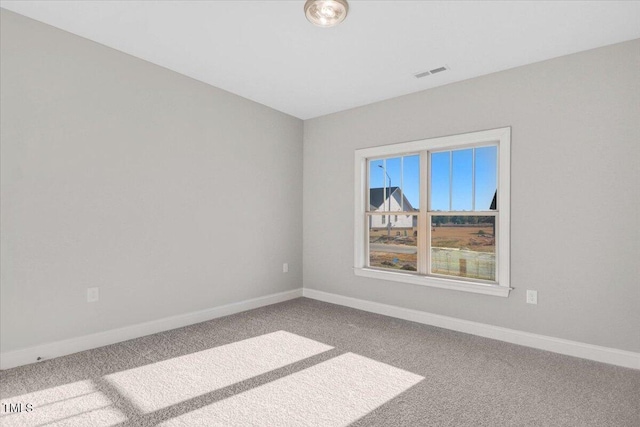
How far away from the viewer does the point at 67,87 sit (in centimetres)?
272

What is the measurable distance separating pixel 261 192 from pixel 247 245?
72 cm

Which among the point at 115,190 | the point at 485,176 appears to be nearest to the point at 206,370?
the point at 115,190

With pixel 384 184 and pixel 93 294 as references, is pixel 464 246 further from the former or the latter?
pixel 93 294

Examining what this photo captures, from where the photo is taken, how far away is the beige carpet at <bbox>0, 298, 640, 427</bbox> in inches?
75.1

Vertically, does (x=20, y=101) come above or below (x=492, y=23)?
below

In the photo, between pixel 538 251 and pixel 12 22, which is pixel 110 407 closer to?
pixel 12 22

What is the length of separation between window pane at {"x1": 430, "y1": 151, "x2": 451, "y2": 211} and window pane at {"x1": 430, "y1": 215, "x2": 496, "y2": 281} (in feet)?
0.46

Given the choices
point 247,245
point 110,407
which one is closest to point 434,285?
point 247,245

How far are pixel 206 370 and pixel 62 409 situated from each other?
0.85 metres

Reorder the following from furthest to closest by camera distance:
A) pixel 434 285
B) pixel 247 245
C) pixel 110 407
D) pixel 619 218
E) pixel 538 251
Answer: pixel 247 245 < pixel 434 285 < pixel 538 251 < pixel 619 218 < pixel 110 407

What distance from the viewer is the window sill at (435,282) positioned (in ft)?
10.5

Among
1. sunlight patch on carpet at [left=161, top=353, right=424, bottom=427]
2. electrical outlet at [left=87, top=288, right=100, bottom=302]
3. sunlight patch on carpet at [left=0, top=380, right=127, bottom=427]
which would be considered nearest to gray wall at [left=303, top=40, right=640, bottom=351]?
sunlight patch on carpet at [left=161, top=353, right=424, bottom=427]

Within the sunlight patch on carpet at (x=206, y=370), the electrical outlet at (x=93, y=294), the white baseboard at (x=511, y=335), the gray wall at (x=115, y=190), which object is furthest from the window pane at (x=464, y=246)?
the electrical outlet at (x=93, y=294)

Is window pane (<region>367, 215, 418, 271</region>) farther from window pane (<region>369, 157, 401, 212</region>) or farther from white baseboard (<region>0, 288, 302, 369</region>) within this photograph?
white baseboard (<region>0, 288, 302, 369</region>)
